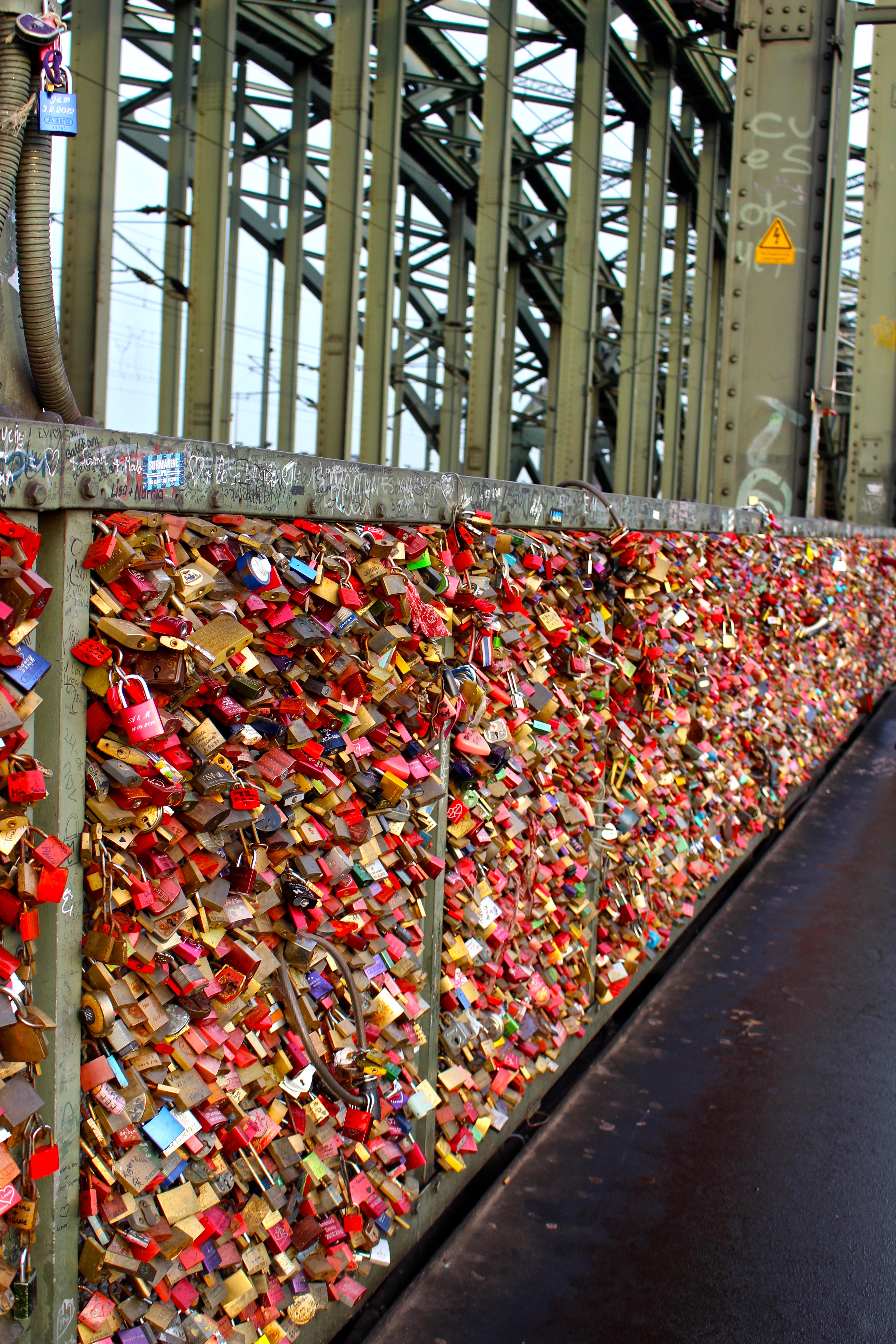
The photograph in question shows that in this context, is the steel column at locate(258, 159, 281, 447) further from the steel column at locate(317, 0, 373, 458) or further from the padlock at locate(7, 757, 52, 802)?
the padlock at locate(7, 757, 52, 802)

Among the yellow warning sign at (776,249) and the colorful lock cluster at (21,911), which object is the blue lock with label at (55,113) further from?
the yellow warning sign at (776,249)

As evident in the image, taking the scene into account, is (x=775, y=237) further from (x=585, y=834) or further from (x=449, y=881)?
(x=449, y=881)

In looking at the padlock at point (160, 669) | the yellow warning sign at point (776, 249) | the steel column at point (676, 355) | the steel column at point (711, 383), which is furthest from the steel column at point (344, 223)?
the steel column at point (711, 383)

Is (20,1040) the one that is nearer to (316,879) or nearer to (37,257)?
(316,879)

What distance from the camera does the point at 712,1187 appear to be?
9.55 ft

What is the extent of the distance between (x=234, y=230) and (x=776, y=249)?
33.1 feet

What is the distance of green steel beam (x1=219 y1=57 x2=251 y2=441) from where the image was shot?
1292 centimetres

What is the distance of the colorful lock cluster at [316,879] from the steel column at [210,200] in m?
8.96

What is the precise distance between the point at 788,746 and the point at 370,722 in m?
4.97

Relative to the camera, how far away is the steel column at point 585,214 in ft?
53.4

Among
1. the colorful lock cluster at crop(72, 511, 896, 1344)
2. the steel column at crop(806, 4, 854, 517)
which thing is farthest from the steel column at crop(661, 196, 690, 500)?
the colorful lock cluster at crop(72, 511, 896, 1344)

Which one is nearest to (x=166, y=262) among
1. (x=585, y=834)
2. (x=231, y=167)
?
(x=231, y=167)

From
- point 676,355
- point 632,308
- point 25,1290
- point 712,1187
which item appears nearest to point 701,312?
point 676,355

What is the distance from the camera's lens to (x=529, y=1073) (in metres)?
3.16
